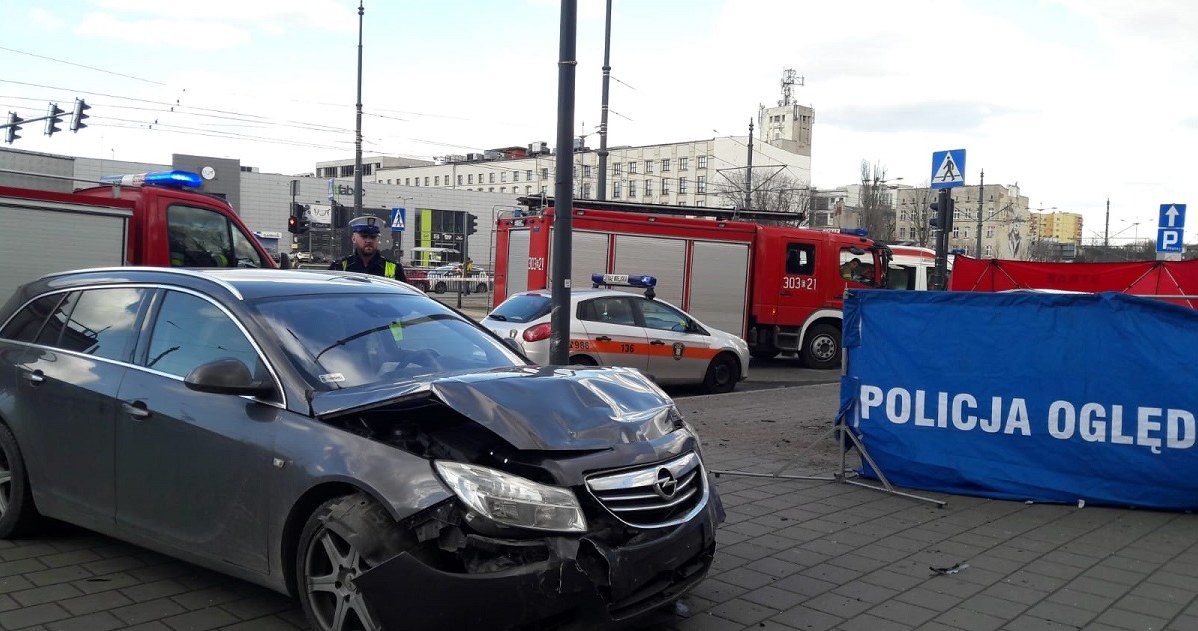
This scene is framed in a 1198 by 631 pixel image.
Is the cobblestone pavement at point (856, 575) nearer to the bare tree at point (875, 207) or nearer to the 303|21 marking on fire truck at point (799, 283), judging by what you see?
the 303|21 marking on fire truck at point (799, 283)

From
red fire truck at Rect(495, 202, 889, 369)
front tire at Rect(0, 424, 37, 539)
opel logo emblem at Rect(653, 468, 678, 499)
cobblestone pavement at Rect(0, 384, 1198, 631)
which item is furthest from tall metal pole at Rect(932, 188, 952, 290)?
front tire at Rect(0, 424, 37, 539)

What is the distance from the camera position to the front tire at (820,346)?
1861 cm

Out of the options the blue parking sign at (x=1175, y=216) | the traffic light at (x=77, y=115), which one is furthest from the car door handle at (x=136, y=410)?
the traffic light at (x=77, y=115)

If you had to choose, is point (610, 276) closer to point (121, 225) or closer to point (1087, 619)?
point (121, 225)

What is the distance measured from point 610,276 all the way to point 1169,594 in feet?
37.2

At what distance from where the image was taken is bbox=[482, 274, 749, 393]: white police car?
39.6 ft

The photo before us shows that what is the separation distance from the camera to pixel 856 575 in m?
5.15

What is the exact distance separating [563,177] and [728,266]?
9.88 metres

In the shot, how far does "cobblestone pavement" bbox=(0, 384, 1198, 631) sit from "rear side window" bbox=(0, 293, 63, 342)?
3.84 feet

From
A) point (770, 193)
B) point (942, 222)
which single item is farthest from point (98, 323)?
point (770, 193)

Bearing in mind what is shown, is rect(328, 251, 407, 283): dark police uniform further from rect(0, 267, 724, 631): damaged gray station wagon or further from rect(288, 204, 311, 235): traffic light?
rect(288, 204, 311, 235): traffic light

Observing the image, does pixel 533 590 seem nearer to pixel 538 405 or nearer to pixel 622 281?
pixel 538 405

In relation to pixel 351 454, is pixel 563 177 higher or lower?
higher

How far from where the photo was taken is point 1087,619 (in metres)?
4.52
